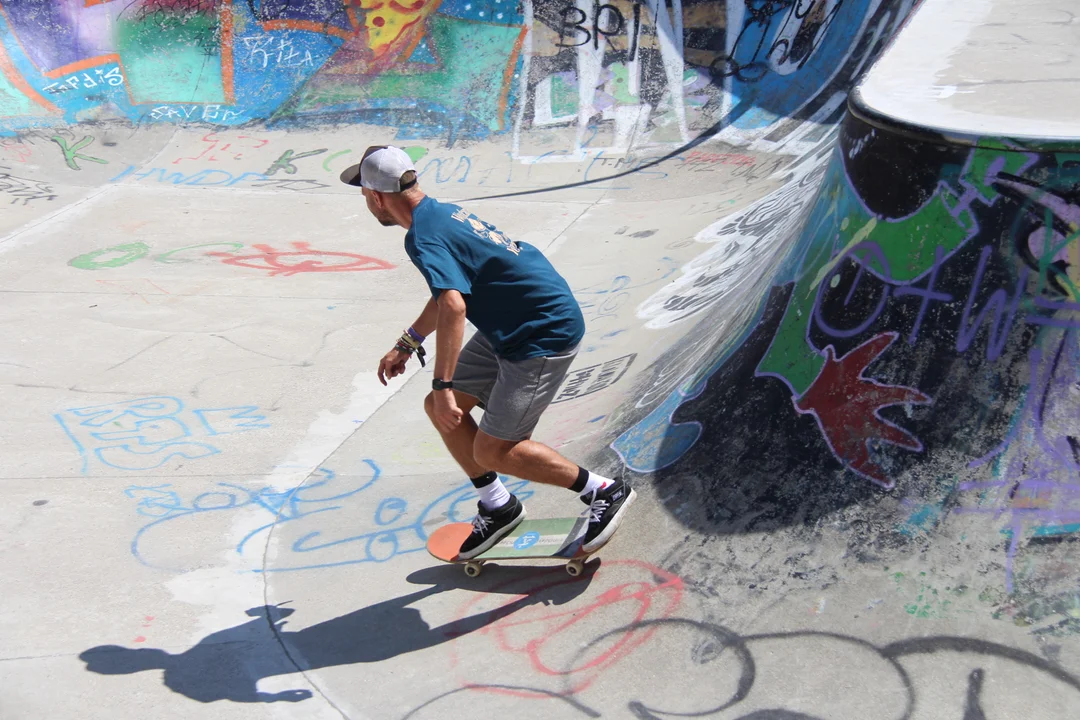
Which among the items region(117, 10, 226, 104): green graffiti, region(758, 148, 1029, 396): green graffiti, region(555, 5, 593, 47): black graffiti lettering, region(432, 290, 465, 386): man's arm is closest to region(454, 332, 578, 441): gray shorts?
region(432, 290, 465, 386): man's arm

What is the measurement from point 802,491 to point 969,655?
800 mm

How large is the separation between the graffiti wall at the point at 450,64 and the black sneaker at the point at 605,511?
888 cm

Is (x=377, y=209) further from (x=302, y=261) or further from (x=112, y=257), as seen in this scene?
(x=112, y=257)

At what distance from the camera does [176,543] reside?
4.31 meters

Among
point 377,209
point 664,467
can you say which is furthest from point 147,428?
point 664,467

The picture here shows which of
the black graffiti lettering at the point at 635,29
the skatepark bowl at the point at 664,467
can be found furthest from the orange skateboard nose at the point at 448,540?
the black graffiti lettering at the point at 635,29

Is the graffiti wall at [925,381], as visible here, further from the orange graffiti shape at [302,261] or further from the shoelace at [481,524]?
the orange graffiti shape at [302,261]

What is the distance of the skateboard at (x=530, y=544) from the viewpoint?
145 inches

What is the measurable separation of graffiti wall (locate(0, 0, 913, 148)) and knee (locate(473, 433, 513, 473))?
355 inches

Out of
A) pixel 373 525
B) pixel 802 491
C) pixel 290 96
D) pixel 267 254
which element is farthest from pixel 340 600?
pixel 290 96

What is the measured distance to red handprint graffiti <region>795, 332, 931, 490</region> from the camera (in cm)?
332

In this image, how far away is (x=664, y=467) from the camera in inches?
158

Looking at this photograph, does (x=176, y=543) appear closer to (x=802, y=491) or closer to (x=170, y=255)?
(x=802, y=491)

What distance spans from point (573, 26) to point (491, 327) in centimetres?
1084
